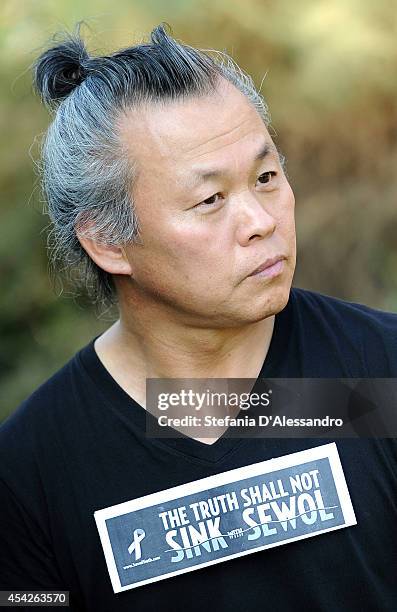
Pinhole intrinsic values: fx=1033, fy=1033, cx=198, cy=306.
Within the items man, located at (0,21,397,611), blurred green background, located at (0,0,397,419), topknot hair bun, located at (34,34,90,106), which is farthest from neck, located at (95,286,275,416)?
blurred green background, located at (0,0,397,419)

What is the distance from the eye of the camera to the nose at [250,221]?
189 cm

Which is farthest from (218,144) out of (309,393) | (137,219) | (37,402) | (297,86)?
(297,86)

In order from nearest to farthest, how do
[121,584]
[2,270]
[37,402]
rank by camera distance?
1. [121,584]
2. [37,402]
3. [2,270]

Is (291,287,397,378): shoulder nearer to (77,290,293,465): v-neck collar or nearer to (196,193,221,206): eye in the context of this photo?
(77,290,293,465): v-neck collar

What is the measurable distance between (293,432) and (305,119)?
2.32 m

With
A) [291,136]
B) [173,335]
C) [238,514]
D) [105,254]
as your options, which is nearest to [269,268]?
[173,335]

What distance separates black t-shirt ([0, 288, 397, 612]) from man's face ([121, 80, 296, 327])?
23 cm

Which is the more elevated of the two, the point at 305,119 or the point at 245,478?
the point at 305,119

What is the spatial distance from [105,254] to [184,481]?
0.49 meters

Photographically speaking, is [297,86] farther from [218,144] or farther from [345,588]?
[345,588]

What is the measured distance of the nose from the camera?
6.19 feet

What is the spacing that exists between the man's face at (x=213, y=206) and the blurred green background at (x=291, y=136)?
6.77ft

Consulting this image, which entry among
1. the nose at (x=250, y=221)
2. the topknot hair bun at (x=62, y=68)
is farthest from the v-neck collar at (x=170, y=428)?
the topknot hair bun at (x=62, y=68)

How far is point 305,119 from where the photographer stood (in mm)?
4137
